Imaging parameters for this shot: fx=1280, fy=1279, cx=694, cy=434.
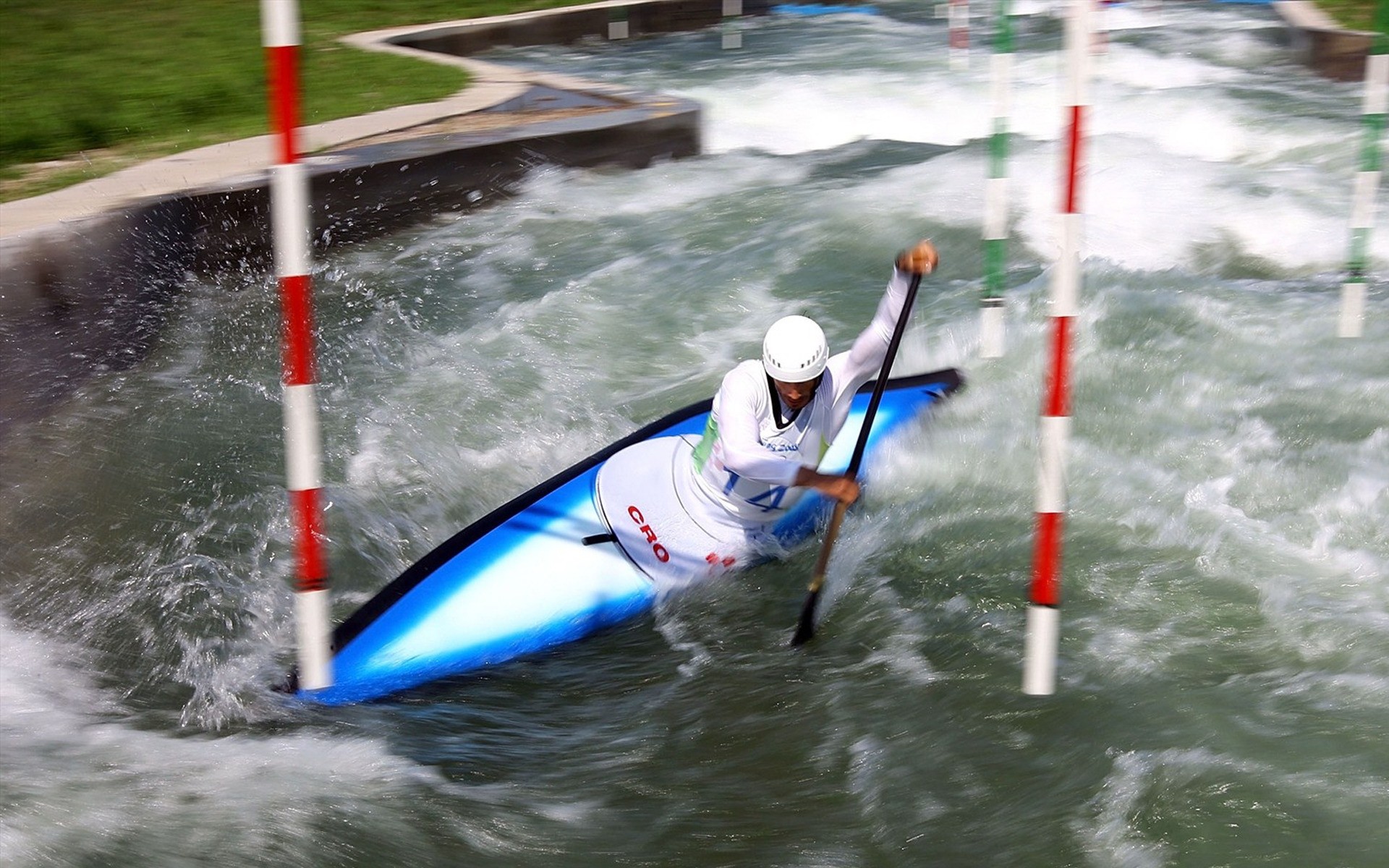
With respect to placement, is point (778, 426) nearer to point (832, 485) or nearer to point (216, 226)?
point (832, 485)

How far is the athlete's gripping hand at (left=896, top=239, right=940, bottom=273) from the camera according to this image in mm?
3844

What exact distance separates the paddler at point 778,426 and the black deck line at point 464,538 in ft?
1.09

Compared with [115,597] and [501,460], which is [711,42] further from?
[115,597]

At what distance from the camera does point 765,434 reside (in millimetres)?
3824

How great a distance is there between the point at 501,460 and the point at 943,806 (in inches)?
100

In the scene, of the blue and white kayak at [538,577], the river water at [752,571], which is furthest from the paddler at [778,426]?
the river water at [752,571]

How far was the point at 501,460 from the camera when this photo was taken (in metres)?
5.13

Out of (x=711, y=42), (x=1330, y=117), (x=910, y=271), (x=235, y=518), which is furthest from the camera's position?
(x=711, y=42)

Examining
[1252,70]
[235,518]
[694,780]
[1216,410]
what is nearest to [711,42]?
[1252,70]

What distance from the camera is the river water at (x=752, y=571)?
308cm

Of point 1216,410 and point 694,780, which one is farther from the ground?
point 1216,410

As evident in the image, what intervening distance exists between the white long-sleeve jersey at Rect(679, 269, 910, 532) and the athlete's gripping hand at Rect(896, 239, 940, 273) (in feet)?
0.15

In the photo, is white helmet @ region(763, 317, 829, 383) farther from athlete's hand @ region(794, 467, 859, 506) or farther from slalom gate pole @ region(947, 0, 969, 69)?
slalom gate pole @ region(947, 0, 969, 69)

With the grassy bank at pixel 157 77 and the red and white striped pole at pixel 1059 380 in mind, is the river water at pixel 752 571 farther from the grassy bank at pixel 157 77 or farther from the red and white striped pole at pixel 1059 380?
the grassy bank at pixel 157 77
